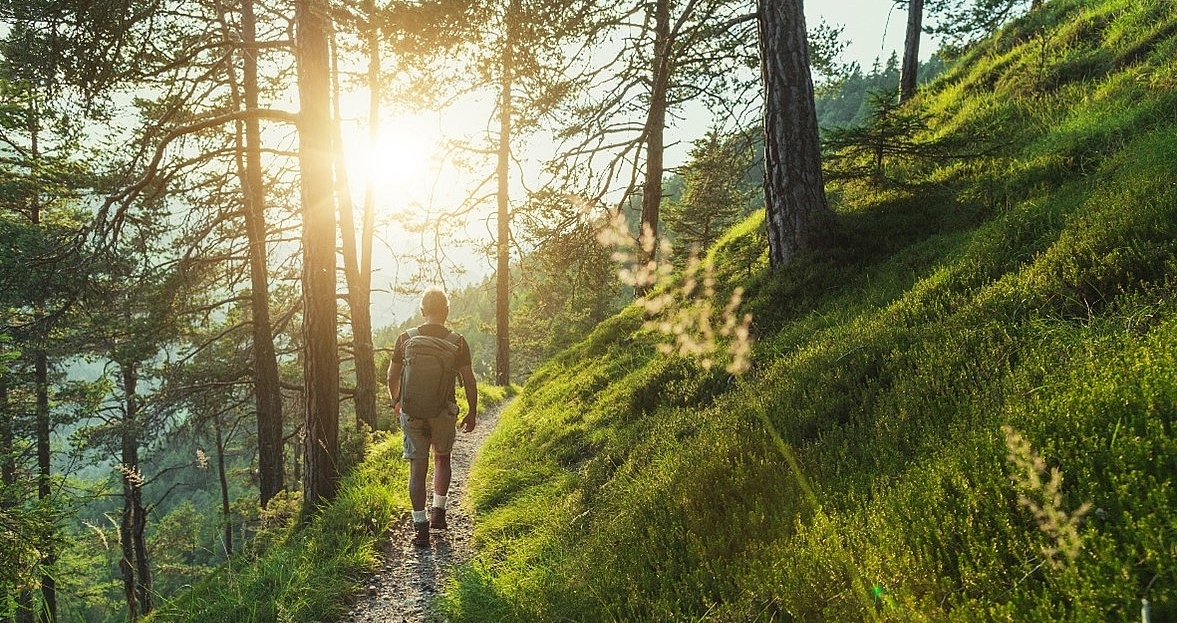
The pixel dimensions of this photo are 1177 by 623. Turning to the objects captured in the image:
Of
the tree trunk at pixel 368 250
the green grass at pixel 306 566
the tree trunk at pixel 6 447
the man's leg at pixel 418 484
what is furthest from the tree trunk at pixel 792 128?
the tree trunk at pixel 6 447

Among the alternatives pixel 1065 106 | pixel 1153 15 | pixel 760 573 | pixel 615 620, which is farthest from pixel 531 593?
pixel 1153 15

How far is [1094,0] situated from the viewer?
32.3 feet

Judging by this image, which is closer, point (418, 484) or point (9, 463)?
point (418, 484)

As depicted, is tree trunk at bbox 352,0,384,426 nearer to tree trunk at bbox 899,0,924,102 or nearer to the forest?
the forest

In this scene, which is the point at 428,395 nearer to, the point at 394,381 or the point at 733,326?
the point at 394,381

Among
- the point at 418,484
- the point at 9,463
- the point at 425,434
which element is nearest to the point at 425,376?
the point at 425,434

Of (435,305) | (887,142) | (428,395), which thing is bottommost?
(428,395)

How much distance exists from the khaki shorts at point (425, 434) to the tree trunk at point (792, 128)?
4.44m

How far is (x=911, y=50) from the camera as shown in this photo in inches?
562

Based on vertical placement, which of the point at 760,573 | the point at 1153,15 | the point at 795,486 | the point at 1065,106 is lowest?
the point at 760,573

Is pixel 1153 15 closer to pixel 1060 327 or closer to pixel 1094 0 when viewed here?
pixel 1094 0

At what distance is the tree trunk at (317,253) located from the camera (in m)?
6.82

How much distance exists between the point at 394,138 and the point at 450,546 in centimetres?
1125

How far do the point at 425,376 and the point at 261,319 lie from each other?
10209mm
